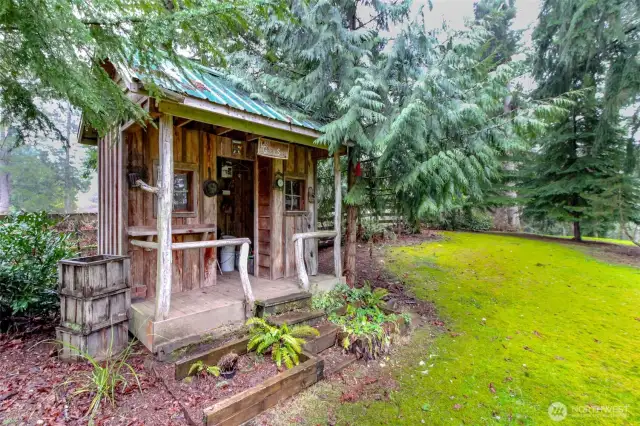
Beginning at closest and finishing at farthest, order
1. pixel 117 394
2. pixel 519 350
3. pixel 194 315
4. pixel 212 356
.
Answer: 1. pixel 117 394
2. pixel 212 356
3. pixel 194 315
4. pixel 519 350

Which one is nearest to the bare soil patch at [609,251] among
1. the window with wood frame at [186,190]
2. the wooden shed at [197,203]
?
the wooden shed at [197,203]

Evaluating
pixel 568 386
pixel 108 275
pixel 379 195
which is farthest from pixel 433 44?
pixel 108 275

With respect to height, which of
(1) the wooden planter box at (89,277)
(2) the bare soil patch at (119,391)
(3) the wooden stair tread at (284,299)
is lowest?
(2) the bare soil patch at (119,391)

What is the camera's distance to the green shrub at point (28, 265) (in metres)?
Result: 3.56

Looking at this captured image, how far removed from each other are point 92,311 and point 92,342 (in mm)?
349

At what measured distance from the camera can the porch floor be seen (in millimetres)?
3100

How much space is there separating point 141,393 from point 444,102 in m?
4.97

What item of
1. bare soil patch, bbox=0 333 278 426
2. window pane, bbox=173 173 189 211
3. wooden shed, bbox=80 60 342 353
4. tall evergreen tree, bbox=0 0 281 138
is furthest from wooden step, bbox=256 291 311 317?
tall evergreen tree, bbox=0 0 281 138

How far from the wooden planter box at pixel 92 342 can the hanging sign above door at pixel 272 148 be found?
284cm

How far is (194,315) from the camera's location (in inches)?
131

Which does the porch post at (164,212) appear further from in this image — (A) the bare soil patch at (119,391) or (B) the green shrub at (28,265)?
(B) the green shrub at (28,265)

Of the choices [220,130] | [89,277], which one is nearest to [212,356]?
[89,277]

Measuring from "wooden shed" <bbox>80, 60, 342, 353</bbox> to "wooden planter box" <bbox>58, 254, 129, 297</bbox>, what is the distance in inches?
16.8

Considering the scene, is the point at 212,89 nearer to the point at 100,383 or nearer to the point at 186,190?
the point at 186,190
